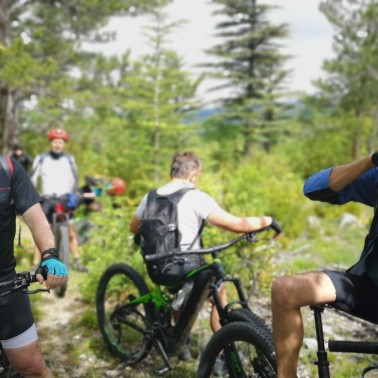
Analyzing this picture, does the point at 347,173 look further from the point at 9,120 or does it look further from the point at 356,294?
the point at 9,120

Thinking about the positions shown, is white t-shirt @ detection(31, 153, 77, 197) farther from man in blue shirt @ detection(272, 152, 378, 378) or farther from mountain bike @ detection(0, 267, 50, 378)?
man in blue shirt @ detection(272, 152, 378, 378)

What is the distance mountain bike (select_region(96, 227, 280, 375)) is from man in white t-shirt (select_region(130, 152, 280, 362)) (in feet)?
0.38

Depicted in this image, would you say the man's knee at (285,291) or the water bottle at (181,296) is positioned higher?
the man's knee at (285,291)

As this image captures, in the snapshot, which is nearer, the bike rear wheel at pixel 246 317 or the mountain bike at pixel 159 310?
the bike rear wheel at pixel 246 317

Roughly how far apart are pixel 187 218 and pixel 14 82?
9349mm

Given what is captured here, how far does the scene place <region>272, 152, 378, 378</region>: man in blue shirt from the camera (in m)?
2.18

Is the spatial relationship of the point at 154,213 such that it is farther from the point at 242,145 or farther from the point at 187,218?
the point at 242,145

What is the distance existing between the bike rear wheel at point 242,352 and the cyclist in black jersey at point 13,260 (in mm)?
1072

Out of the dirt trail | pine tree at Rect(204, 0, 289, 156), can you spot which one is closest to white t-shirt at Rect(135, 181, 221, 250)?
the dirt trail

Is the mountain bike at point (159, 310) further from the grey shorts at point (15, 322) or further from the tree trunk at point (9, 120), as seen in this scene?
the tree trunk at point (9, 120)

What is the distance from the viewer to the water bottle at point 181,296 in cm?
378

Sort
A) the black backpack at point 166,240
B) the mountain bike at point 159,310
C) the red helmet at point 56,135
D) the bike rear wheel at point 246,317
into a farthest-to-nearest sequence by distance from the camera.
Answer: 1. the red helmet at point 56,135
2. the black backpack at point 166,240
3. the mountain bike at point 159,310
4. the bike rear wheel at point 246,317

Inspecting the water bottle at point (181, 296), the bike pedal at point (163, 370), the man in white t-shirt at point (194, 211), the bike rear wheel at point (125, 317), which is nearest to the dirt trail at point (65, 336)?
the bike rear wheel at point (125, 317)

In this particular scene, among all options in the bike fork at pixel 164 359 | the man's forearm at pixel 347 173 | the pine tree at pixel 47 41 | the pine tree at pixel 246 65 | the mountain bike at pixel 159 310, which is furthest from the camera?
the pine tree at pixel 246 65
